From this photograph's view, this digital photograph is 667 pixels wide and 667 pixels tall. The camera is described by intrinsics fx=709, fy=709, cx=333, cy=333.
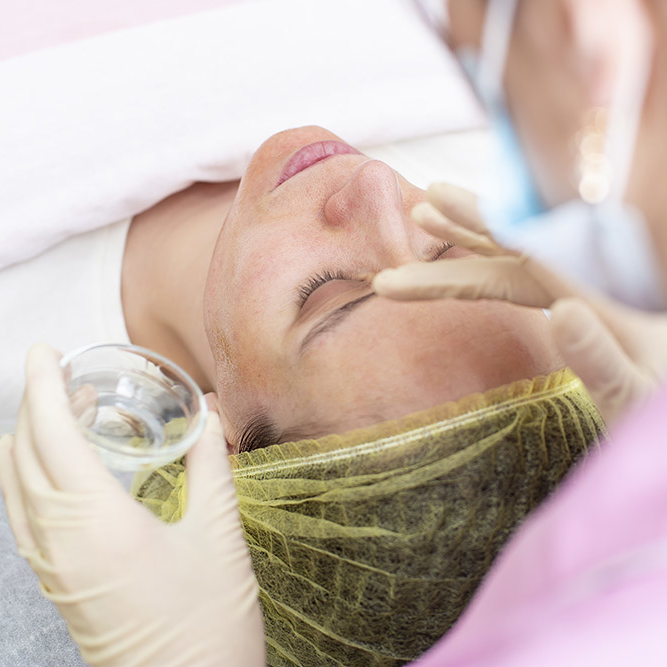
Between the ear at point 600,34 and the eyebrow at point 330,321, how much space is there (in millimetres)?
572

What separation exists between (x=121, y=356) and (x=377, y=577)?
0.43 metres

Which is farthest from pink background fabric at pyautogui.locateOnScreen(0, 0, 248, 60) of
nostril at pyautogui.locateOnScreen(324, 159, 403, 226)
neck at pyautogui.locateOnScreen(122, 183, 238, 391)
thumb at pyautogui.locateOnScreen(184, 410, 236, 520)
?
thumb at pyautogui.locateOnScreen(184, 410, 236, 520)

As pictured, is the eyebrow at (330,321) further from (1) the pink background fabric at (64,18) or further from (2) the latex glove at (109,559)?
(1) the pink background fabric at (64,18)

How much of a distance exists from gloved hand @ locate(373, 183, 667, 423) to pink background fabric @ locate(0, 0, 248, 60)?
2.97 ft

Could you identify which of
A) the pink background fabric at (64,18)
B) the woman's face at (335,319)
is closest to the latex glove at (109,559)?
the woman's face at (335,319)

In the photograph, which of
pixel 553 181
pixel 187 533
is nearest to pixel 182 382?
pixel 187 533

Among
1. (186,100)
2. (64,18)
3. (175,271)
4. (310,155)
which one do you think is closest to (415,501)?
(310,155)

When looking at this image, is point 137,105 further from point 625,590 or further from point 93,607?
point 625,590

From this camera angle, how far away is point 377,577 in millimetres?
920

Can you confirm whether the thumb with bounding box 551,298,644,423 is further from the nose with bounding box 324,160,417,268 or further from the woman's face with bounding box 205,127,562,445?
the nose with bounding box 324,160,417,268

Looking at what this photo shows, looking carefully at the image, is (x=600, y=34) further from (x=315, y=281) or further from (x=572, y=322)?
(x=315, y=281)

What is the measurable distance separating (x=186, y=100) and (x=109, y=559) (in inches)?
35.6

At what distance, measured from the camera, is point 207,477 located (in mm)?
880

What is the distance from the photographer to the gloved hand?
0.74 metres
